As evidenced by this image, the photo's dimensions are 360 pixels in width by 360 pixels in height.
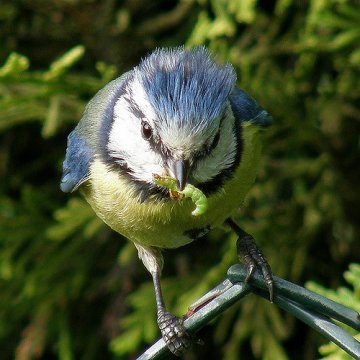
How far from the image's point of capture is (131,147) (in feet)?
6.02

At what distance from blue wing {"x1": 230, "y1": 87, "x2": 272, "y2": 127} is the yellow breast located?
4 cm

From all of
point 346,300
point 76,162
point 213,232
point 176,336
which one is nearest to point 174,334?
point 176,336

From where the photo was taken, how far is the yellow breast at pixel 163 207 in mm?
1872

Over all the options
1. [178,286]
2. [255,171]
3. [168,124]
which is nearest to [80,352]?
[178,286]

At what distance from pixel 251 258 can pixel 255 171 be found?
22cm

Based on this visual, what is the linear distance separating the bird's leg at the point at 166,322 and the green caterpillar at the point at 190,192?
0.33 m

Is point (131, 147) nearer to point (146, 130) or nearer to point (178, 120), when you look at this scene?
point (146, 130)

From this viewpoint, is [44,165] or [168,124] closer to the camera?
[168,124]

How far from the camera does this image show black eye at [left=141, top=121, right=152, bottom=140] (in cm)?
177

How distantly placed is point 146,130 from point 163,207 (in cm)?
19

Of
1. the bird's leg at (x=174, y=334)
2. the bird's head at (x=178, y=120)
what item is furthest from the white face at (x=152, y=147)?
the bird's leg at (x=174, y=334)

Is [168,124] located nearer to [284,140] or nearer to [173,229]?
[173,229]

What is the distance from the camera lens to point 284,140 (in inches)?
106

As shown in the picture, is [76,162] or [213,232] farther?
[213,232]
